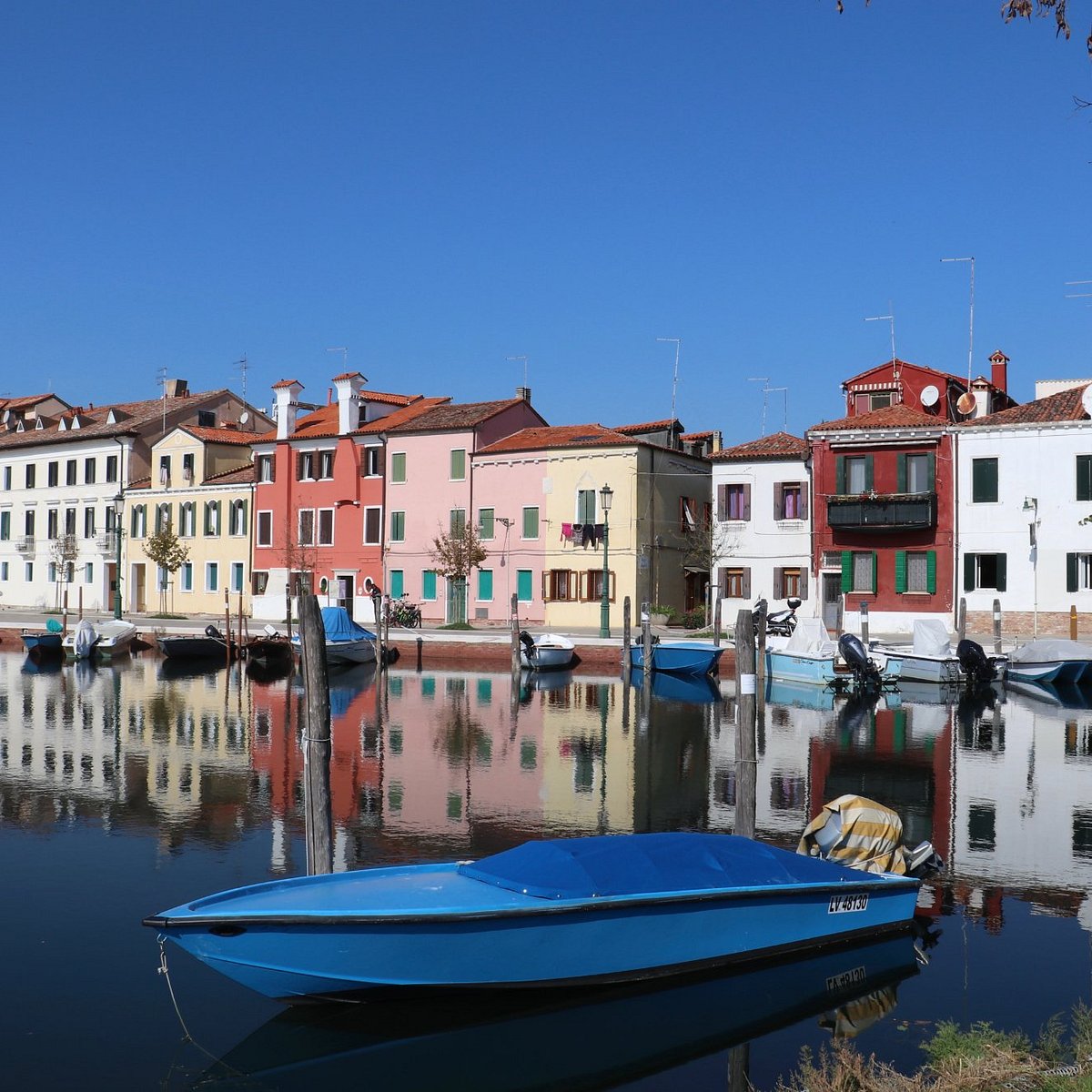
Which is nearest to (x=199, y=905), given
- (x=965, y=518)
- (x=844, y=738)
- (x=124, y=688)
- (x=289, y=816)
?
(x=289, y=816)

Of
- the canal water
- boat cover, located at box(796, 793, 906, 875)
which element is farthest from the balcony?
boat cover, located at box(796, 793, 906, 875)

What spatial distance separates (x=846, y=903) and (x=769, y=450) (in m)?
41.1

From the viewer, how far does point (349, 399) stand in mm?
60719

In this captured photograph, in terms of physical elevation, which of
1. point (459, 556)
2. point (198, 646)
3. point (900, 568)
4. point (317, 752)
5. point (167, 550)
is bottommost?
point (198, 646)

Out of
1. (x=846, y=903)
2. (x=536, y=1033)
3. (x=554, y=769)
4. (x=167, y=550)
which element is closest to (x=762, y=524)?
(x=554, y=769)

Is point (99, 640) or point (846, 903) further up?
point (99, 640)

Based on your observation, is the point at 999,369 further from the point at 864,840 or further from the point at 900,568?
the point at 864,840

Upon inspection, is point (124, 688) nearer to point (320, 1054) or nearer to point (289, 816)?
point (289, 816)

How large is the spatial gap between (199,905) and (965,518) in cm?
4150

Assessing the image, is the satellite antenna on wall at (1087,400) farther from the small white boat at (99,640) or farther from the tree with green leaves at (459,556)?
the small white boat at (99,640)

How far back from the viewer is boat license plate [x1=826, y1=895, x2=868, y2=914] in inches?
432

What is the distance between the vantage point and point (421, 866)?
10547 millimetres

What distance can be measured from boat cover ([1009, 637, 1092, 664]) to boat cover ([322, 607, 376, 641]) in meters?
22.9

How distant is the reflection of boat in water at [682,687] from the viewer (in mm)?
34594
